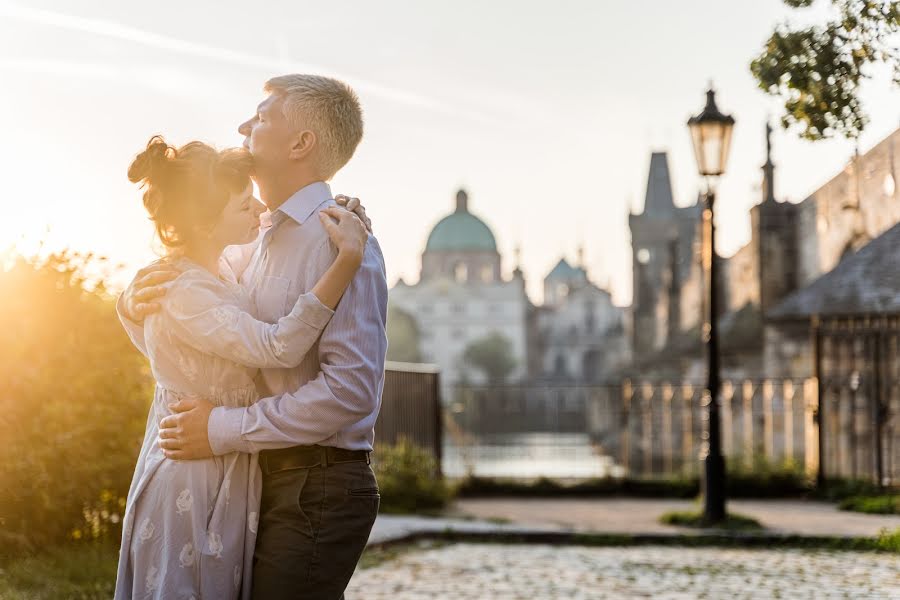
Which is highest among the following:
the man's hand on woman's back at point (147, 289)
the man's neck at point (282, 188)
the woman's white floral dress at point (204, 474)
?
the man's neck at point (282, 188)

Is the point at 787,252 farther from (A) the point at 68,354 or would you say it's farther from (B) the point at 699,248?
(A) the point at 68,354

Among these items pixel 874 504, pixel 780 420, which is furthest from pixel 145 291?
pixel 780 420

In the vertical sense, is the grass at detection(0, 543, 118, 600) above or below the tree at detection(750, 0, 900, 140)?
below

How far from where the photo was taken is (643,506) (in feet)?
46.6

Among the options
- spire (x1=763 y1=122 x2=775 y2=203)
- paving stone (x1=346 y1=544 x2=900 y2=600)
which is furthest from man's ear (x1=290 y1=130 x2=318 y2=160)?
spire (x1=763 y1=122 x2=775 y2=203)

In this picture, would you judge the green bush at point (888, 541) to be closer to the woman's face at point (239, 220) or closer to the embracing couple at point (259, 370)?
the embracing couple at point (259, 370)

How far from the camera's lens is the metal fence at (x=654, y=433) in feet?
53.9

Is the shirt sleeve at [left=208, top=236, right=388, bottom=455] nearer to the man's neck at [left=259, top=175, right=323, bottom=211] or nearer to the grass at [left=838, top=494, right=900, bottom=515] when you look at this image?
the man's neck at [left=259, top=175, right=323, bottom=211]

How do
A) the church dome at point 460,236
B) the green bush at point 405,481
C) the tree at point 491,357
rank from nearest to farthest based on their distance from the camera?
the green bush at point 405,481, the tree at point 491,357, the church dome at point 460,236

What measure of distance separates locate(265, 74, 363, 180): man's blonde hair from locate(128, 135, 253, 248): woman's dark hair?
181 mm

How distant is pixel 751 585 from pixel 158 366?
220 inches

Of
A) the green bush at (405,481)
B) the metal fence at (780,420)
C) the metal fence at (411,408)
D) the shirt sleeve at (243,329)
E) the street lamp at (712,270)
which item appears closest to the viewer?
the shirt sleeve at (243,329)

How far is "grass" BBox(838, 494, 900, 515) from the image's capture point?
12781 millimetres

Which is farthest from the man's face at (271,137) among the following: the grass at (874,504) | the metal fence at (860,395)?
the metal fence at (860,395)
